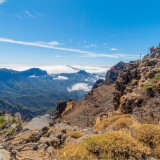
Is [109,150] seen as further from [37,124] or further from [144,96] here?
[37,124]

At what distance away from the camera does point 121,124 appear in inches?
306

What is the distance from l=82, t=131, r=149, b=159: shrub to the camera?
4445 millimetres

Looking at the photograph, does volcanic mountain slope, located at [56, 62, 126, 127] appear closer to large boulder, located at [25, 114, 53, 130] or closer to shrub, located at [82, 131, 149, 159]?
large boulder, located at [25, 114, 53, 130]

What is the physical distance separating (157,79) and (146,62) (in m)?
6.40

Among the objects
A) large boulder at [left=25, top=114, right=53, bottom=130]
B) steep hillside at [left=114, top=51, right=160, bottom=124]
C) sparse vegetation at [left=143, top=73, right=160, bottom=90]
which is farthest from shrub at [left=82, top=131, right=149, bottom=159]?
large boulder at [left=25, top=114, right=53, bottom=130]

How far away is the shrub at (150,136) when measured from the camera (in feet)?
16.6

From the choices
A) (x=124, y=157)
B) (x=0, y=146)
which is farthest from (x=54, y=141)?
(x=124, y=157)

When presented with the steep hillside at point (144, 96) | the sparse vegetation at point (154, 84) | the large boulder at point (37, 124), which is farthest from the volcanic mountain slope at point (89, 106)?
the sparse vegetation at point (154, 84)

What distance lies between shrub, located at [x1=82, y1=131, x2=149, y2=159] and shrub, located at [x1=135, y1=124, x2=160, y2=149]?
1.81 ft

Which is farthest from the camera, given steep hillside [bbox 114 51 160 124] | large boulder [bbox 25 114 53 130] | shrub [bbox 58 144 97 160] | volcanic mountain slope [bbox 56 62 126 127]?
volcanic mountain slope [bbox 56 62 126 127]

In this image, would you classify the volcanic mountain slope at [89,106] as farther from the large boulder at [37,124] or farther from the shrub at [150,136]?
the shrub at [150,136]

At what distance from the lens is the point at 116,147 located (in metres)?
4.61

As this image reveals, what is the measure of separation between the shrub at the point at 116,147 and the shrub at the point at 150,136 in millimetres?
552

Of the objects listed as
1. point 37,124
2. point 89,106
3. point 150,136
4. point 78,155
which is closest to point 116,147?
point 78,155
